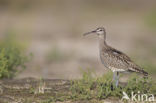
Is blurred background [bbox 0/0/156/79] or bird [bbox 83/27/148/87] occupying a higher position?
blurred background [bbox 0/0/156/79]

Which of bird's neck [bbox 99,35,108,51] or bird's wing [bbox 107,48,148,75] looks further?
bird's neck [bbox 99,35,108,51]

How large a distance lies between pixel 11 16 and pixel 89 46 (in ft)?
19.3

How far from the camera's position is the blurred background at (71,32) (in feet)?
47.3

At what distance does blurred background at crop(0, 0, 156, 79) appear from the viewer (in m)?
14.4

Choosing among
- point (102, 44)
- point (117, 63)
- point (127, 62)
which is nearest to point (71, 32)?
point (102, 44)

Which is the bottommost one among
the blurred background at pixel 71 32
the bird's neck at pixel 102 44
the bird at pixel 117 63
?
the bird at pixel 117 63

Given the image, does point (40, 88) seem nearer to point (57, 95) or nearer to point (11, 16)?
point (57, 95)

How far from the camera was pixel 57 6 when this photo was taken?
25.6 metres

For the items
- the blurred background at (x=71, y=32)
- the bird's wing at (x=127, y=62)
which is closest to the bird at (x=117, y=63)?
the bird's wing at (x=127, y=62)

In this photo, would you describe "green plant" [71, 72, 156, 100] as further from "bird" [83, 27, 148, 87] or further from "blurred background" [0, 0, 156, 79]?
"blurred background" [0, 0, 156, 79]

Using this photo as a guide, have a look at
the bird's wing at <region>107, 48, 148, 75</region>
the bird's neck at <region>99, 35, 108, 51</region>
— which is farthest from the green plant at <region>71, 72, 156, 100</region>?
the bird's neck at <region>99, 35, 108, 51</region>

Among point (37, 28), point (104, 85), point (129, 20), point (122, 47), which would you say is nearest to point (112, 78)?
point (104, 85)

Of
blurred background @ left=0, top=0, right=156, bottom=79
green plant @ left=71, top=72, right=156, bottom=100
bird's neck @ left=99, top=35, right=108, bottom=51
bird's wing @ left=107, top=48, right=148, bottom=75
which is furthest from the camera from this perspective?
blurred background @ left=0, top=0, right=156, bottom=79

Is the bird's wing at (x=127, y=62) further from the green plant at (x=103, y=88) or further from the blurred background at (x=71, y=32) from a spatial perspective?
the blurred background at (x=71, y=32)
